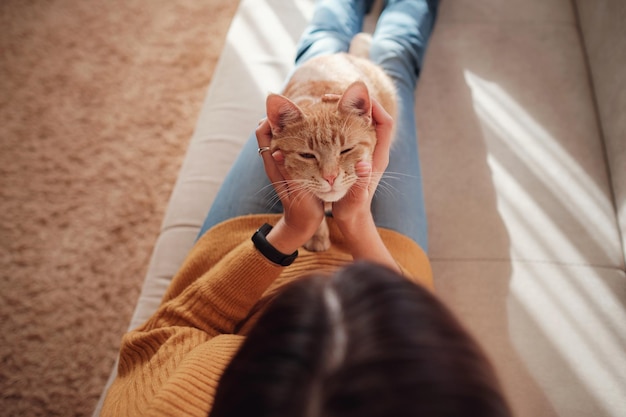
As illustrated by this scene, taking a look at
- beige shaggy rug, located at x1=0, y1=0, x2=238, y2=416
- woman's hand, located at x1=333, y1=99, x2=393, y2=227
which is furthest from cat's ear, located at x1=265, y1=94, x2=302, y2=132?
beige shaggy rug, located at x1=0, y1=0, x2=238, y2=416

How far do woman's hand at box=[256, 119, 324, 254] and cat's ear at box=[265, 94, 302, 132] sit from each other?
0.07 meters

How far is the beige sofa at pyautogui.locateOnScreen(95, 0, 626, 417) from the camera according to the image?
3.59 feet

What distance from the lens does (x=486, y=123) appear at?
151 cm

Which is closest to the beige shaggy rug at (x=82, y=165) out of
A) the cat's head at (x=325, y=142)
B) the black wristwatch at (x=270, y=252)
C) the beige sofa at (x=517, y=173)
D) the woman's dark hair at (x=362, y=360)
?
the beige sofa at (x=517, y=173)

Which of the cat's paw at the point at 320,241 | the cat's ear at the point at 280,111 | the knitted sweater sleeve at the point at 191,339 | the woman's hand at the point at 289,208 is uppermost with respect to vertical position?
the cat's ear at the point at 280,111

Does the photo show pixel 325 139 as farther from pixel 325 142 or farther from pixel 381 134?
pixel 381 134

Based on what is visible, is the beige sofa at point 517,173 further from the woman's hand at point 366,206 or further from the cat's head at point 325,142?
the cat's head at point 325,142

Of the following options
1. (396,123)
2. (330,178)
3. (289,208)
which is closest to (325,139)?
(330,178)

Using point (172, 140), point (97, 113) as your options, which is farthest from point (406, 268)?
point (97, 113)

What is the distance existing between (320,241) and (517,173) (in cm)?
85

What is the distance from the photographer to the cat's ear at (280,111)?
0.91 meters

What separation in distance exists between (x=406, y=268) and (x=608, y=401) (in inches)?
25.6

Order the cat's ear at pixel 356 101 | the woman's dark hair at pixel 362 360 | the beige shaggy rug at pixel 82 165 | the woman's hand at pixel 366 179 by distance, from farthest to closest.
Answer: the beige shaggy rug at pixel 82 165
the woman's hand at pixel 366 179
the cat's ear at pixel 356 101
the woman's dark hair at pixel 362 360

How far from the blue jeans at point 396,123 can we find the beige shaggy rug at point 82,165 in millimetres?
935
